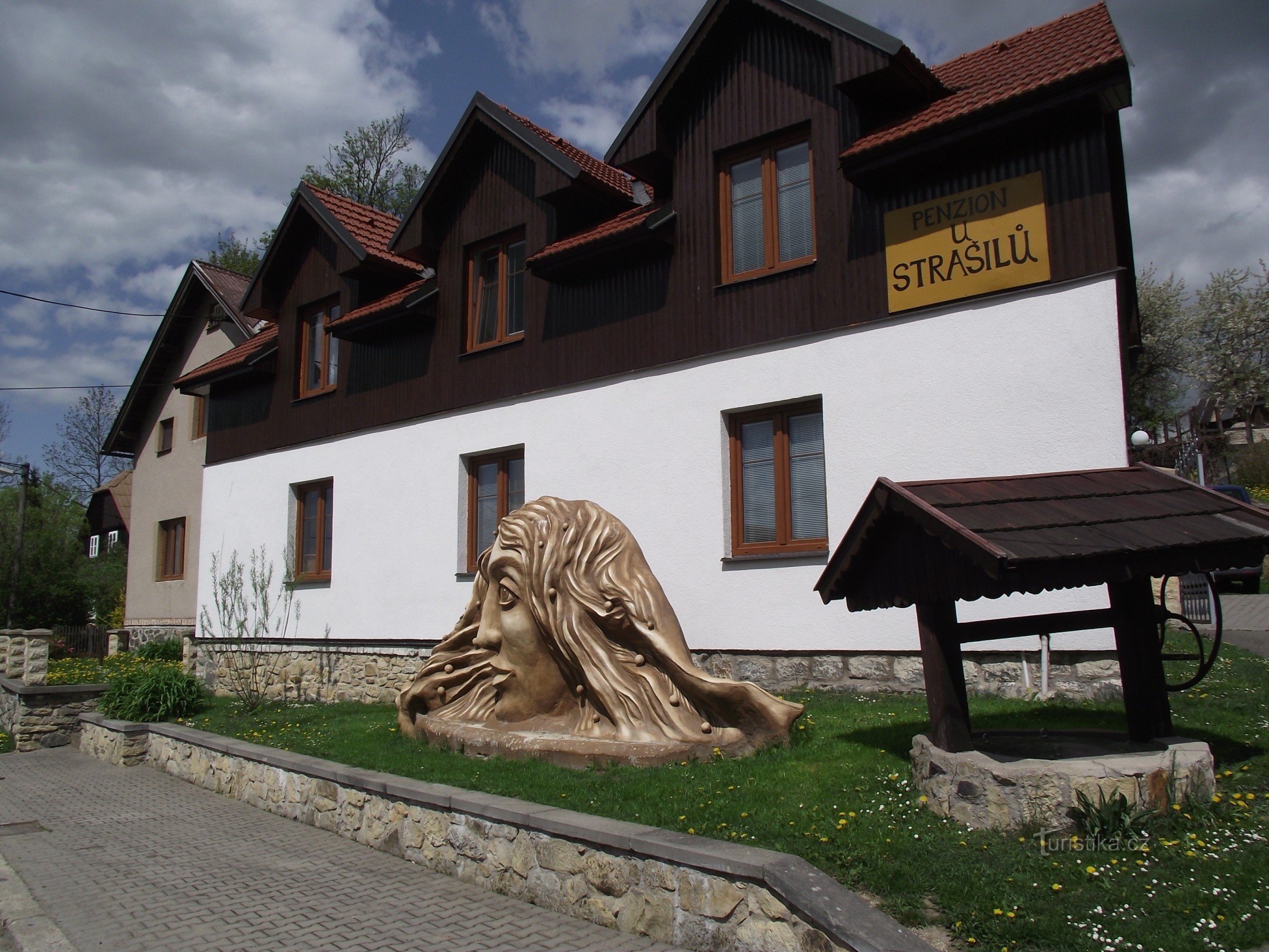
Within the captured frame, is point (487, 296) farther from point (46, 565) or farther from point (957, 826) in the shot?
point (46, 565)

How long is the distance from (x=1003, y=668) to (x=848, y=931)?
5639 mm

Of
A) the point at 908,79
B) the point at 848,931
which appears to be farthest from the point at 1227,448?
the point at 848,931

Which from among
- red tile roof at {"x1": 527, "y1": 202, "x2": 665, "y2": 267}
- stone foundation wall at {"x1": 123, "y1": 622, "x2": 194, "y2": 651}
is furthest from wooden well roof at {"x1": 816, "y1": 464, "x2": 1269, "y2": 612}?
stone foundation wall at {"x1": 123, "y1": 622, "x2": 194, "y2": 651}

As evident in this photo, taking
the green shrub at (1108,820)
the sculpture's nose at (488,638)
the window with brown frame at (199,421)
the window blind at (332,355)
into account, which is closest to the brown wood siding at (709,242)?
the window blind at (332,355)

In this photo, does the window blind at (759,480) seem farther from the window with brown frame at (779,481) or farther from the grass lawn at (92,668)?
the grass lawn at (92,668)

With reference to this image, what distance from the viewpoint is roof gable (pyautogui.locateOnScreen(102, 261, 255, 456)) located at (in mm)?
23234

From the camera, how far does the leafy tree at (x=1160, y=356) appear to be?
36.9 meters

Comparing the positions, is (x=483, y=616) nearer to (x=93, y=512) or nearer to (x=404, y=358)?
(x=404, y=358)

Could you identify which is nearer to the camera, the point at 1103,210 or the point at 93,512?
the point at 1103,210

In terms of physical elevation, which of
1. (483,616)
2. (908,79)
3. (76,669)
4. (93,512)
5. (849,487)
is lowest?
(76,669)

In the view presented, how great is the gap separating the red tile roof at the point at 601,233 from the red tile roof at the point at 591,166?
48 centimetres

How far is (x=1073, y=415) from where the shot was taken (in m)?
8.58

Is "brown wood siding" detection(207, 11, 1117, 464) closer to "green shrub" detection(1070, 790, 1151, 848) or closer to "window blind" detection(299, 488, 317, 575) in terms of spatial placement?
"window blind" detection(299, 488, 317, 575)

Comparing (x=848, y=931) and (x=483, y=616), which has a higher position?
(x=483, y=616)
